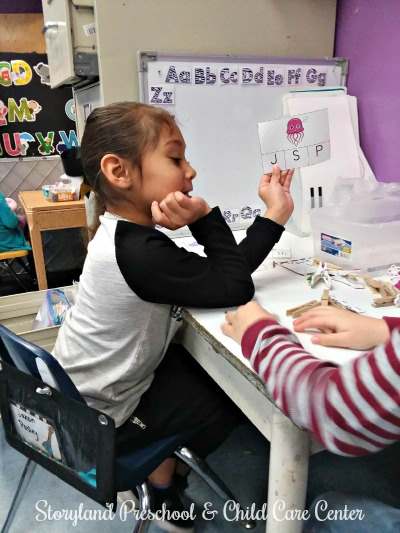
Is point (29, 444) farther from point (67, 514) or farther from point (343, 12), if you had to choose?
point (343, 12)

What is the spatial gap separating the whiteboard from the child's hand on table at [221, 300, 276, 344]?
730mm

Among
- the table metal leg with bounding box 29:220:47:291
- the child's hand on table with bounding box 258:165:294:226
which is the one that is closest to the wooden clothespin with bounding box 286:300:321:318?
the child's hand on table with bounding box 258:165:294:226

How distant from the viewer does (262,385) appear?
1.91ft

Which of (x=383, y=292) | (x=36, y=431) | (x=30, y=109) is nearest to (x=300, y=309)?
(x=383, y=292)

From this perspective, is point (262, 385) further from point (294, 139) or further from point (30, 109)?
point (30, 109)

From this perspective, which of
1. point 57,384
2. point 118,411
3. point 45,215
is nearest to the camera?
point 57,384

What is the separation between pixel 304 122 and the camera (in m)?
0.99

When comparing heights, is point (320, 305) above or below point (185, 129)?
below

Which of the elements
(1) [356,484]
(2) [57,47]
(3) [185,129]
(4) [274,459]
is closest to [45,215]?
(2) [57,47]

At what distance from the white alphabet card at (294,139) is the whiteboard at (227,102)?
36cm

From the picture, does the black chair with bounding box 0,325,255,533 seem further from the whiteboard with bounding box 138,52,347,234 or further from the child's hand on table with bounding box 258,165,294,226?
the whiteboard with bounding box 138,52,347,234

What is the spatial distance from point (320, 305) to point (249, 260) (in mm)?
209

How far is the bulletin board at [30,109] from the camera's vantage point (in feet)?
10.6

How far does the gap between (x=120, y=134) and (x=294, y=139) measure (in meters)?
0.42
